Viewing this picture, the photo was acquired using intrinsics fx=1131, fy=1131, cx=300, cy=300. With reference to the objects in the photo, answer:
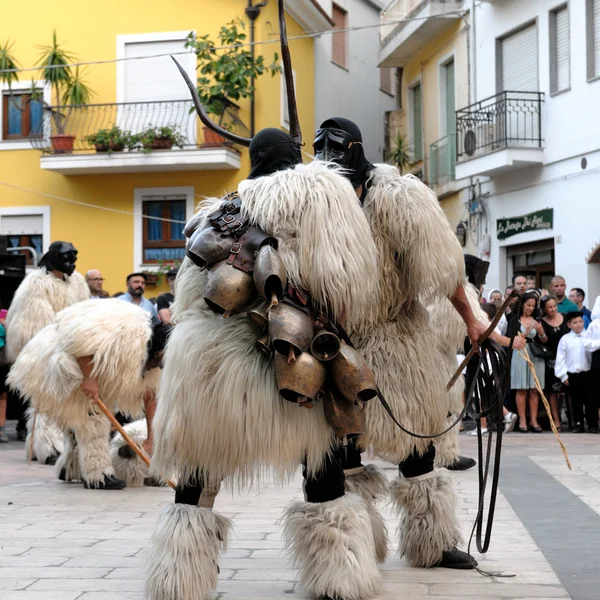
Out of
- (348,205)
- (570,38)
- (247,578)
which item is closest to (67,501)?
(247,578)

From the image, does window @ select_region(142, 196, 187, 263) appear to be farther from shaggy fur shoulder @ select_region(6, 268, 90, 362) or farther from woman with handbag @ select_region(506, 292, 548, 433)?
shaggy fur shoulder @ select_region(6, 268, 90, 362)

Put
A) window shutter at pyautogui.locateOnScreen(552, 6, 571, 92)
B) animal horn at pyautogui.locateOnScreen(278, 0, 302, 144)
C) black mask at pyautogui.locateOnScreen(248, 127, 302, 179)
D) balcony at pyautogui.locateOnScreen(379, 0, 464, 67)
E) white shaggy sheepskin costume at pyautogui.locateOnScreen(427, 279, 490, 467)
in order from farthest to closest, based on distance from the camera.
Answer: balcony at pyautogui.locateOnScreen(379, 0, 464, 67), window shutter at pyautogui.locateOnScreen(552, 6, 571, 92), white shaggy sheepskin costume at pyautogui.locateOnScreen(427, 279, 490, 467), animal horn at pyautogui.locateOnScreen(278, 0, 302, 144), black mask at pyautogui.locateOnScreen(248, 127, 302, 179)

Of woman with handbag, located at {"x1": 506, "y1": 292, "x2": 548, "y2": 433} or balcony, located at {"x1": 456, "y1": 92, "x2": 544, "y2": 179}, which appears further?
balcony, located at {"x1": 456, "y1": 92, "x2": 544, "y2": 179}

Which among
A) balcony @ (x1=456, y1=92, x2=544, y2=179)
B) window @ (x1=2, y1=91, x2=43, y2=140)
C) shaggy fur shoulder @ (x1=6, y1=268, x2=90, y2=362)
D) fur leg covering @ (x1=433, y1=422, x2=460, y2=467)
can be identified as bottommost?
fur leg covering @ (x1=433, y1=422, x2=460, y2=467)

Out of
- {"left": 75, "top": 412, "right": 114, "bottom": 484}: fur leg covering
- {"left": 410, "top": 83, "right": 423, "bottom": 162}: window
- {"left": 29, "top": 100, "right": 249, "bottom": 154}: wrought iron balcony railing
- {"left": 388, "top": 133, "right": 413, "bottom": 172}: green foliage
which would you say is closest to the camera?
{"left": 75, "top": 412, "right": 114, "bottom": 484}: fur leg covering

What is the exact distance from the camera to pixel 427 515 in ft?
16.1

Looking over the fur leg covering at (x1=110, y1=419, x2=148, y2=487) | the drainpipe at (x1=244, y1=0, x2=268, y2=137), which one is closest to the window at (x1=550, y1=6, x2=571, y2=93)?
the drainpipe at (x1=244, y1=0, x2=268, y2=137)

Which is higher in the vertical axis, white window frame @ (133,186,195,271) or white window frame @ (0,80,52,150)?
white window frame @ (0,80,52,150)

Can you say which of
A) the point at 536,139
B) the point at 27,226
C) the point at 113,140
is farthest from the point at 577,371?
the point at 27,226

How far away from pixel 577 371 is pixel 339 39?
17.6 meters

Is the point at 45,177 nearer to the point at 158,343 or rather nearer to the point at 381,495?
the point at 158,343

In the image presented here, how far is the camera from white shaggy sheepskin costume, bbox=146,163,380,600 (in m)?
4.09

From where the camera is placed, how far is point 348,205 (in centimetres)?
422

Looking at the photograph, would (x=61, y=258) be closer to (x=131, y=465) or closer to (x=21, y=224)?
(x=131, y=465)
